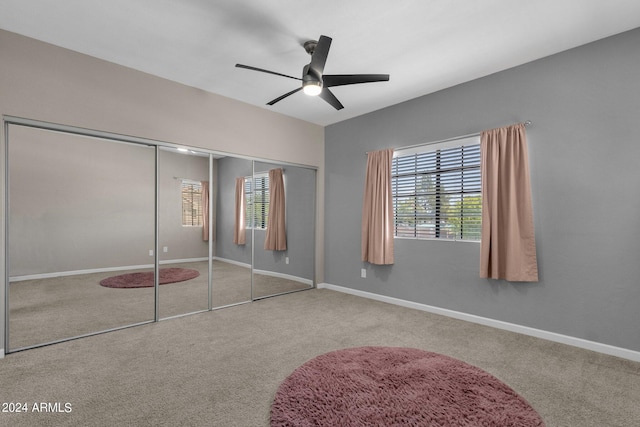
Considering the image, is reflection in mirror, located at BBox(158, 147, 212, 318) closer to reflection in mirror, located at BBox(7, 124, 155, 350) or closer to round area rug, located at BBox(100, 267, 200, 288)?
round area rug, located at BBox(100, 267, 200, 288)

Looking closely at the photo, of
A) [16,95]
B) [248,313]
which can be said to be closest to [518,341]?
[248,313]

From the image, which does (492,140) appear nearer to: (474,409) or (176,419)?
(474,409)

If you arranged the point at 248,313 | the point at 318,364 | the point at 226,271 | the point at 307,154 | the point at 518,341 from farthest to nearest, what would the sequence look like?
the point at 307,154 < the point at 226,271 < the point at 248,313 < the point at 518,341 < the point at 318,364

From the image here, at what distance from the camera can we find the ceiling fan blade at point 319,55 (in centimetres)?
227

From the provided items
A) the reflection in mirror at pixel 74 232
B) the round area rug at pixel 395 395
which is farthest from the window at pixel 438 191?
the reflection in mirror at pixel 74 232

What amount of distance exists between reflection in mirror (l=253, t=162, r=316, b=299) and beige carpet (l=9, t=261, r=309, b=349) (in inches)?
13.0

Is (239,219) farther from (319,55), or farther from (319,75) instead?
(319,55)

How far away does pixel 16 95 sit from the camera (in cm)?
262

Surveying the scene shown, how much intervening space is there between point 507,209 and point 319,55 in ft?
8.10

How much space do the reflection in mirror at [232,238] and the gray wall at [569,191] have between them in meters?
2.49

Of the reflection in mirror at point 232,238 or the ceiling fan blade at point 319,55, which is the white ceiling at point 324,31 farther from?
the reflection in mirror at point 232,238

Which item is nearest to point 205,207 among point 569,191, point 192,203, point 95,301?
point 192,203

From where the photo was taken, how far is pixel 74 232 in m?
2.98

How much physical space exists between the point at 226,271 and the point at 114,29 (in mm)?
2853
